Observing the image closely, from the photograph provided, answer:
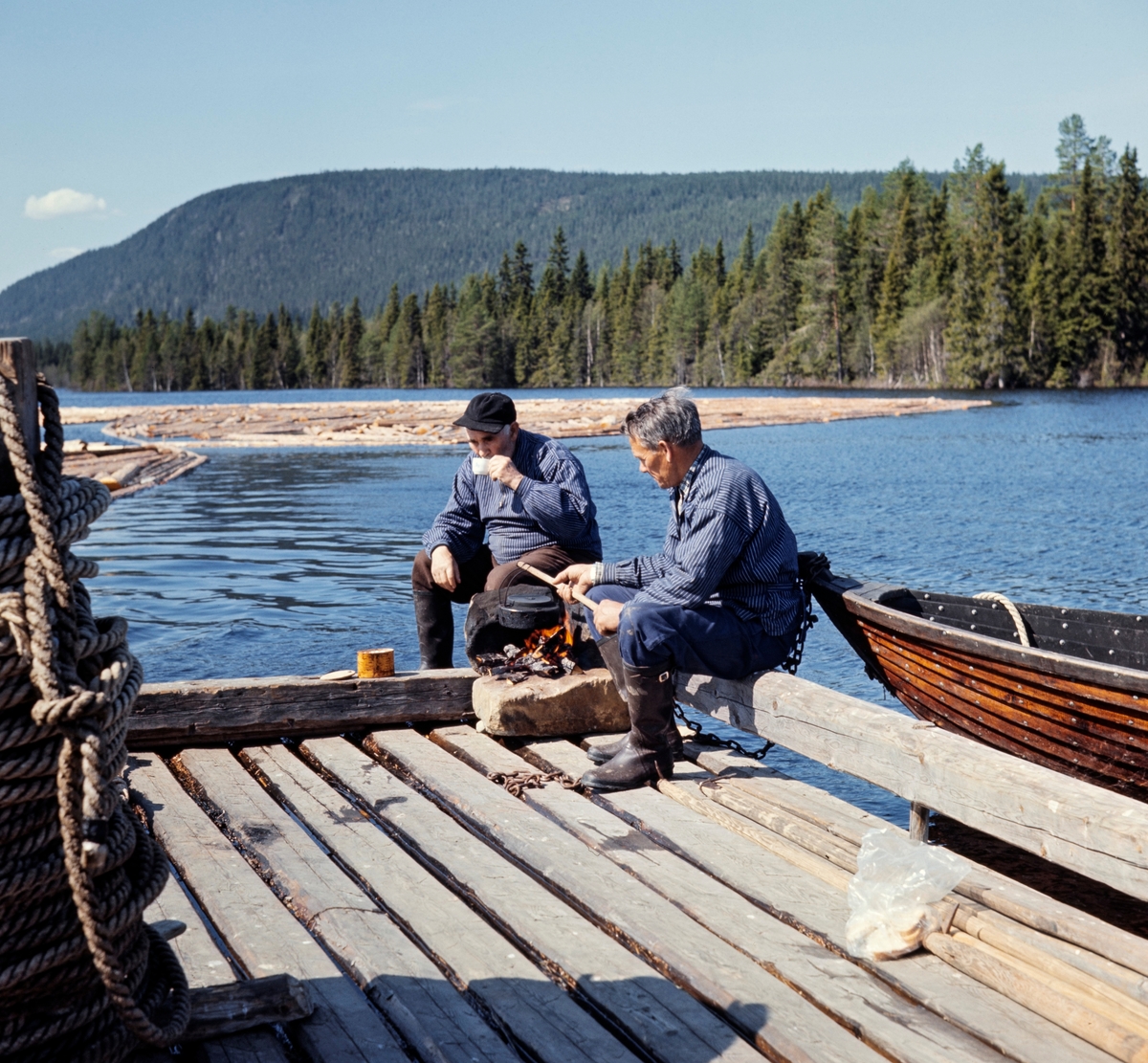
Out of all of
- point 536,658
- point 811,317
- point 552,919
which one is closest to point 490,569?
point 536,658

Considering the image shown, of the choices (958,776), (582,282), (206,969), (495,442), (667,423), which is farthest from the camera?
(582,282)

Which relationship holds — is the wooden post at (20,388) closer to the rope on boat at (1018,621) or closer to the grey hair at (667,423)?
the grey hair at (667,423)

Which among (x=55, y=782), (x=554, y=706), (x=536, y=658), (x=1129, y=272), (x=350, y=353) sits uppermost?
(x=1129, y=272)

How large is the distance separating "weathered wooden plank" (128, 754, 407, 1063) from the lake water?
394 cm

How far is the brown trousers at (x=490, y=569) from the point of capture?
19.7ft

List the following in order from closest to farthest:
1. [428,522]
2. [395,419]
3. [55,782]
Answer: [55,782] < [428,522] < [395,419]

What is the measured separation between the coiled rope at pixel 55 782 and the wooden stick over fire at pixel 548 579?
2.80 metres

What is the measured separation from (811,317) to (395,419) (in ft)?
169

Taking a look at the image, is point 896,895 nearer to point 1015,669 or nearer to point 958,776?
point 958,776

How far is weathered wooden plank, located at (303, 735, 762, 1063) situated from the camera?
2.74 metres

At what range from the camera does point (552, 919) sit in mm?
3414

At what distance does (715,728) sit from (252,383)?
13939 cm

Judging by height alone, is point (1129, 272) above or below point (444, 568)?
above

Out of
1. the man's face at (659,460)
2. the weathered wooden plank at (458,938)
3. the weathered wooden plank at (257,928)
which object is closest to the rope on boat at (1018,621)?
the man's face at (659,460)
